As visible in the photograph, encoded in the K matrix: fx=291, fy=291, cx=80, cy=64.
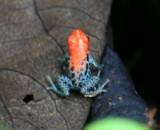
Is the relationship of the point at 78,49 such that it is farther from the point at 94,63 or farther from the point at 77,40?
the point at 94,63

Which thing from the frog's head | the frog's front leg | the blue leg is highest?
the frog's head

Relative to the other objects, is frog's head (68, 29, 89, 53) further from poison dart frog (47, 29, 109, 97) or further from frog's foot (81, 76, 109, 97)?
frog's foot (81, 76, 109, 97)

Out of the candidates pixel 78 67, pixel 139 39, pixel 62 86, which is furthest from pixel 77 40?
pixel 139 39

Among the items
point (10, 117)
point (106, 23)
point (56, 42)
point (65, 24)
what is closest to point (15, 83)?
point (10, 117)

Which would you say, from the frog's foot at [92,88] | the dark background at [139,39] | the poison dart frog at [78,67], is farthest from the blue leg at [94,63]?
the dark background at [139,39]

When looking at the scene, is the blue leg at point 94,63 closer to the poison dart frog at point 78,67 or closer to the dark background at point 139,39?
the poison dart frog at point 78,67

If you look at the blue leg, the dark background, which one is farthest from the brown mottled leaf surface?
the dark background

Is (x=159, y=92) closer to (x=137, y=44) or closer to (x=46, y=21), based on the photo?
(x=137, y=44)
